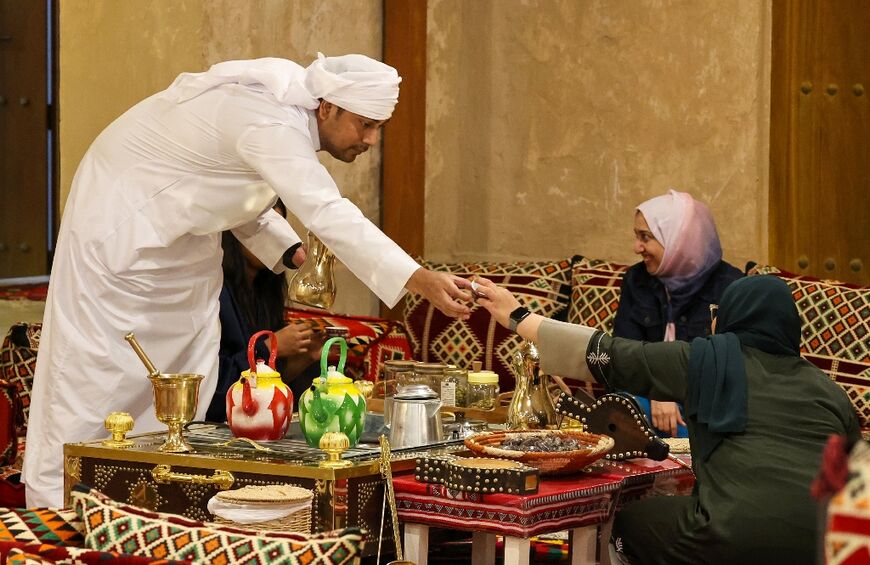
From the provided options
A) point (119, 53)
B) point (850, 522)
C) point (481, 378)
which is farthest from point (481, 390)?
point (850, 522)

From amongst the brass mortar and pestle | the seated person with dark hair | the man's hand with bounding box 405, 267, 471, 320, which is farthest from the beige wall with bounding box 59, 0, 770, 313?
the brass mortar and pestle

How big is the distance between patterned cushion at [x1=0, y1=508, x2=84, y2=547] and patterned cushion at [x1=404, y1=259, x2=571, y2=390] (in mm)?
3626

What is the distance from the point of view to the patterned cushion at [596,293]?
566cm

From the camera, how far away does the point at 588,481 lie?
3305 millimetres

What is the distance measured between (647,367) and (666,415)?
70.3 inches

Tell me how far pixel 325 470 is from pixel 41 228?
3401 mm

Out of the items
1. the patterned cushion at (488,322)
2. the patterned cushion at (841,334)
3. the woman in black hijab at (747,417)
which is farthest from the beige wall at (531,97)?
the woman in black hijab at (747,417)

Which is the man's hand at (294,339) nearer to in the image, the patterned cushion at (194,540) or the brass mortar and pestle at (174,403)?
the brass mortar and pestle at (174,403)

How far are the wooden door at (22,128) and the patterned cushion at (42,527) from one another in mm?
3916

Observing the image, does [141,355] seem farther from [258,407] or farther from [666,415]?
[666,415]

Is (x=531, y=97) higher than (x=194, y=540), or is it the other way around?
(x=531, y=97)

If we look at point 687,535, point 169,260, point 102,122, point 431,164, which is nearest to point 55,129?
point 102,122

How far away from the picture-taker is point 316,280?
391cm

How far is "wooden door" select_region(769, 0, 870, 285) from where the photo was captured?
19.2ft
